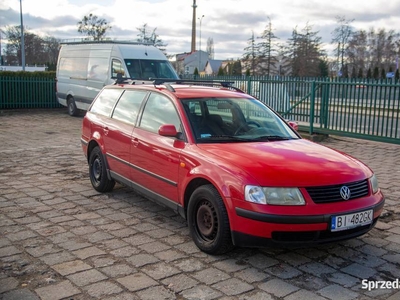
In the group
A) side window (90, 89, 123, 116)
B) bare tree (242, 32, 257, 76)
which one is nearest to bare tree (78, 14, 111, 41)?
bare tree (242, 32, 257, 76)

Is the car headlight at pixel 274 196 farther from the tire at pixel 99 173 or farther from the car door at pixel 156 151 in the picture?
the tire at pixel 99 173

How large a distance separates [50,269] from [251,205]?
1864mm

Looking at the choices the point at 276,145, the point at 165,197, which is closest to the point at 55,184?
the point at 165,197

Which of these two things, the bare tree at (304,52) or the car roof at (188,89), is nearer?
the car roof at (188,89)

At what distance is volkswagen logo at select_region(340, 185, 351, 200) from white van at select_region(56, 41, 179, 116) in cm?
1103

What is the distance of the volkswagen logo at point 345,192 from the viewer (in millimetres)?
4113

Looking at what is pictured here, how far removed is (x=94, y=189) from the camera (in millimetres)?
6910

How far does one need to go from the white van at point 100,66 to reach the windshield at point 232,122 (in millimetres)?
9294

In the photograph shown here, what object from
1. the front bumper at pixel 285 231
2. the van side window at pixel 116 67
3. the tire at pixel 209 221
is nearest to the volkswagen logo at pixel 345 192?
the front bumper at pixel 285 231

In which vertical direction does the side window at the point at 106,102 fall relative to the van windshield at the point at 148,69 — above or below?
below

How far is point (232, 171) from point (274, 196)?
0.45m

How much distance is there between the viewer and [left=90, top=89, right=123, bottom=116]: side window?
6656 millimetres

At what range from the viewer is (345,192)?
13.6 ft

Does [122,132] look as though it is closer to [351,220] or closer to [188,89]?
[188,89]
